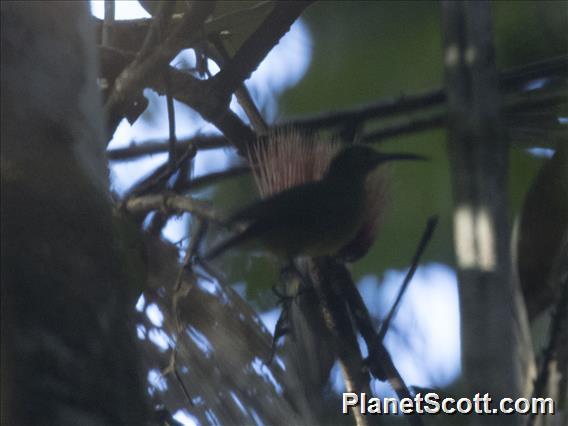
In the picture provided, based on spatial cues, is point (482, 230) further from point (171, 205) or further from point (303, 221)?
point (171, 205)

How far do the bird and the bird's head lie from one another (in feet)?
0.16

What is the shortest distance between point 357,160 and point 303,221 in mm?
367

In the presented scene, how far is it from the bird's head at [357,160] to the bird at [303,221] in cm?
5

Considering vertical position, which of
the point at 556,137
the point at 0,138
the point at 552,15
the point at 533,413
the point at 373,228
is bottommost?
the point at 533,413

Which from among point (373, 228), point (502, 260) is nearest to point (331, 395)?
point (373, 228)

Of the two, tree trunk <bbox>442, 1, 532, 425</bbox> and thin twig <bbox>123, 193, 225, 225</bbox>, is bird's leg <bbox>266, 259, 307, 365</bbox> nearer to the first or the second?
thin twig <bbox>123, 193, 225, 225</bbox>

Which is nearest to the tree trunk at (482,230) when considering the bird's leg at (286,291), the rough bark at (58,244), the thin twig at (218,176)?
the rough bark at (58,244)

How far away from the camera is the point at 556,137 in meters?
1.79

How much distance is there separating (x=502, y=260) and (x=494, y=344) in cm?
9

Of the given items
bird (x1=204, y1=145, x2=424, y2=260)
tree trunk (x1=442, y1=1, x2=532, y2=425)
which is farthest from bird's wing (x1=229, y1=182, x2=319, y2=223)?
tree trunk (x1=442, y1=1, x2=532, y2=425)

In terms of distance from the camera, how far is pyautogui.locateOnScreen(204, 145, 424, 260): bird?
1634 millimetres

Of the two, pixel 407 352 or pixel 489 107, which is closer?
pixel 489 107

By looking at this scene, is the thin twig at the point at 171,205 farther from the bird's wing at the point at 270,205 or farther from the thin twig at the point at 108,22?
the thin twig at the point at 108,22

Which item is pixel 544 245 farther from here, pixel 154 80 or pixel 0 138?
pixel 0 138
